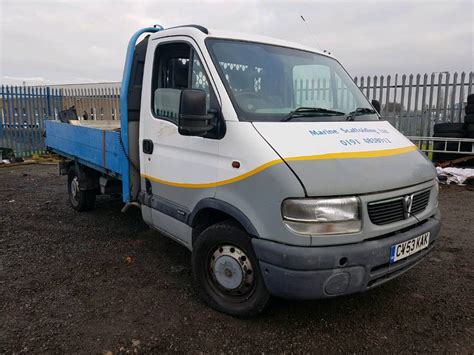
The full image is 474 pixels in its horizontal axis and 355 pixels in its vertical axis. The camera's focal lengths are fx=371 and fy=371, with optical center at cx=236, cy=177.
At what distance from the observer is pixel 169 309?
3156 mm

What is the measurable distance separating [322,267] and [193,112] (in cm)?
142

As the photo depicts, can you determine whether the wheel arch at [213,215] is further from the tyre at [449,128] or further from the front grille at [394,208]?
the tyre at [449,128]

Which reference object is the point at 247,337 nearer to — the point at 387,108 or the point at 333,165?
the point at 333,165

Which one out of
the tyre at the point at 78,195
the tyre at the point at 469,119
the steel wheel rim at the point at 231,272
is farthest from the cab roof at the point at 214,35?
the tyre at the point at 469,119

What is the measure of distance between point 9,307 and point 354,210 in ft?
9.67

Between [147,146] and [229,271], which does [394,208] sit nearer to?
[229,271]

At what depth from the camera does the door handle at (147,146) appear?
12.1 ft

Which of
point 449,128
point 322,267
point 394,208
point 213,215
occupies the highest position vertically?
point 449,128

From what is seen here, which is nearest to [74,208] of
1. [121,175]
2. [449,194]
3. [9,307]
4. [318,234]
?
[121,175]

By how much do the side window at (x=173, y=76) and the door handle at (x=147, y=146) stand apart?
0.96ft

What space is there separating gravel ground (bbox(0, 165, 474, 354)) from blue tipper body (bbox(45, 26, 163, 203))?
90 cm

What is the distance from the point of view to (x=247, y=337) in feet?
9.09

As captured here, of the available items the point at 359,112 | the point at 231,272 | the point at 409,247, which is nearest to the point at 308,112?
the point at 359,112

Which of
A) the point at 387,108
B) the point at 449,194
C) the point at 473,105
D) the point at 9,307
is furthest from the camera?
the point at 387,108
